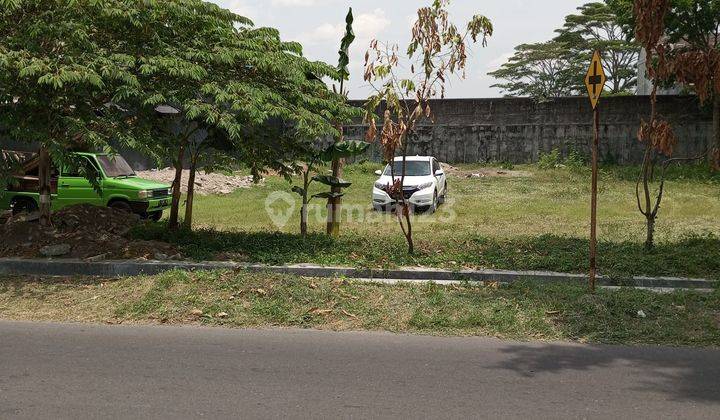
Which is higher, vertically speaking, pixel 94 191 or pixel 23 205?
pixel 94 191

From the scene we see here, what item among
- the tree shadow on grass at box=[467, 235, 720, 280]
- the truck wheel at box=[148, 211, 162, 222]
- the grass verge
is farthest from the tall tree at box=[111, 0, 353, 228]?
the truck wheel at box=[148, 211, 162, 222]

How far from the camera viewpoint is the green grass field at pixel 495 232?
9562 millimetres

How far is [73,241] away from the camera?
32.8 feet

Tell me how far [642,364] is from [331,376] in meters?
2.64

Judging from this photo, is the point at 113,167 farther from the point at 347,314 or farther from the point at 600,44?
the point at 600,44

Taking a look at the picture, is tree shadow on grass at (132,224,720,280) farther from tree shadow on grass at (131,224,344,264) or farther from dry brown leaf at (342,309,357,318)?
dry brown leaf at (342,309,357,318)

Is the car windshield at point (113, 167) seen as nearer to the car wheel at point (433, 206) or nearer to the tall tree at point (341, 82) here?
the tall tree at point (341, 82)

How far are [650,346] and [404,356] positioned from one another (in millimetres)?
2318

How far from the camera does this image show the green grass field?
9562 mm

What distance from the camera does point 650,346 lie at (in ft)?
20.7

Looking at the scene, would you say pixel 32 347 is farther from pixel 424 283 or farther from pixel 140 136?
pixel 424 283

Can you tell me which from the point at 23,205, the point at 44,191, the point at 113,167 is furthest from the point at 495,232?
the point at 23,205

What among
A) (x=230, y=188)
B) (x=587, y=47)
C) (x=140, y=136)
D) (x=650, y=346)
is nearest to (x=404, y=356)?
(x=650, y=346)

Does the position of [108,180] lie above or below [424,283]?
above
